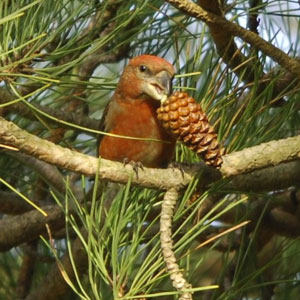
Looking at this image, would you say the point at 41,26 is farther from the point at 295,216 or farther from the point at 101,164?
the point at 295,216

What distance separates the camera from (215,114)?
6.74ft

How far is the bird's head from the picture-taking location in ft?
7.24

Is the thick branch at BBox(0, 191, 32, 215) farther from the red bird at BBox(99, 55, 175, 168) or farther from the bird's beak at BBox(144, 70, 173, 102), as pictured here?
the bird's beak at BBox(144, 70, 173, 102)

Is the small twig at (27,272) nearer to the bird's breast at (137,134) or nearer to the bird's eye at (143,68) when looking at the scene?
the bird's breast at (137,134)

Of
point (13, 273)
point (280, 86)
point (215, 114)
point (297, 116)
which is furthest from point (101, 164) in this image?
point (13, 273)

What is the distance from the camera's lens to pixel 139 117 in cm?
248

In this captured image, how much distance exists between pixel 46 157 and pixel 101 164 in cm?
12

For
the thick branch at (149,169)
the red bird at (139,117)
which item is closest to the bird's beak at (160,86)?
the red bird at (139,117)

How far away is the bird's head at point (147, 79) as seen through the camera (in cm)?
221

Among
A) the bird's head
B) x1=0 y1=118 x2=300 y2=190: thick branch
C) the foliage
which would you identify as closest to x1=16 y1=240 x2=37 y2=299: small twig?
the foliage

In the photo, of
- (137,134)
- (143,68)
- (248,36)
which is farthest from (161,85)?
(248,36)

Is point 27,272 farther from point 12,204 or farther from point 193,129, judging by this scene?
point 193,129

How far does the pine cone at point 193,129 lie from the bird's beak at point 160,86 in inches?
13.4

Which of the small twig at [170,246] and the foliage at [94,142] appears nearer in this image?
the small twig at [170,246]
